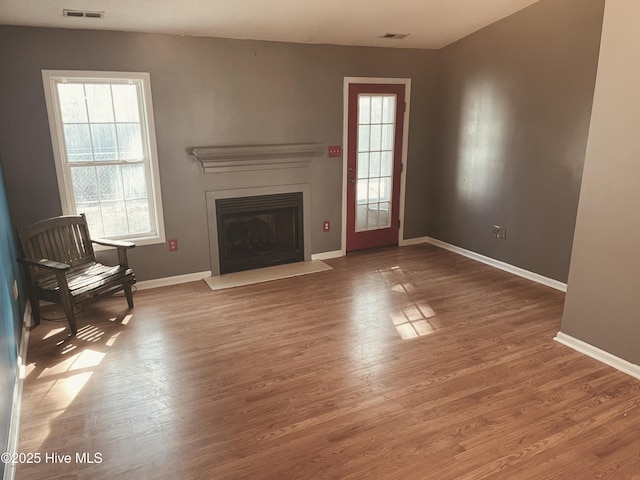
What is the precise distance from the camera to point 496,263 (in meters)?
5.08

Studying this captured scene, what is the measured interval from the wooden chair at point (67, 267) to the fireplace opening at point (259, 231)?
1094 mm

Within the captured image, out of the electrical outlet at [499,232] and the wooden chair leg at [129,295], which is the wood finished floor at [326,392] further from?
the electrical outlet at [499,232]

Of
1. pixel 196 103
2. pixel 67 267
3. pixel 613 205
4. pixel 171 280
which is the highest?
pixel 196 103

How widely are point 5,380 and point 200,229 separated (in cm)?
253

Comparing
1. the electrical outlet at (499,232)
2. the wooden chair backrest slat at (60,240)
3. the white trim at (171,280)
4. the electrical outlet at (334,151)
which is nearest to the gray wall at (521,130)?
the electrical outlet at (499,232)

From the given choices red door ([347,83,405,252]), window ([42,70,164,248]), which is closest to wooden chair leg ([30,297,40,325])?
window ([42,70,164,248])

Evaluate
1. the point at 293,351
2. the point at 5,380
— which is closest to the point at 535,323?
the point at 293,351

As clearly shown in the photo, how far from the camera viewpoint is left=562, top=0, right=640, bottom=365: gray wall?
2742 mm

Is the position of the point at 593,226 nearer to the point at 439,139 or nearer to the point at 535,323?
the point at 535,323

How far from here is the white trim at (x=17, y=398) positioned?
6.89ft

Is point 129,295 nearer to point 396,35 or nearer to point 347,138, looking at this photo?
point 347,138

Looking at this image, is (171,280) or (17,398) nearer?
(17,398)

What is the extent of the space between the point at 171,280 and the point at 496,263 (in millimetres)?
3551

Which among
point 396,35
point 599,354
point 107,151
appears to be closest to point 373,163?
point 396,35
